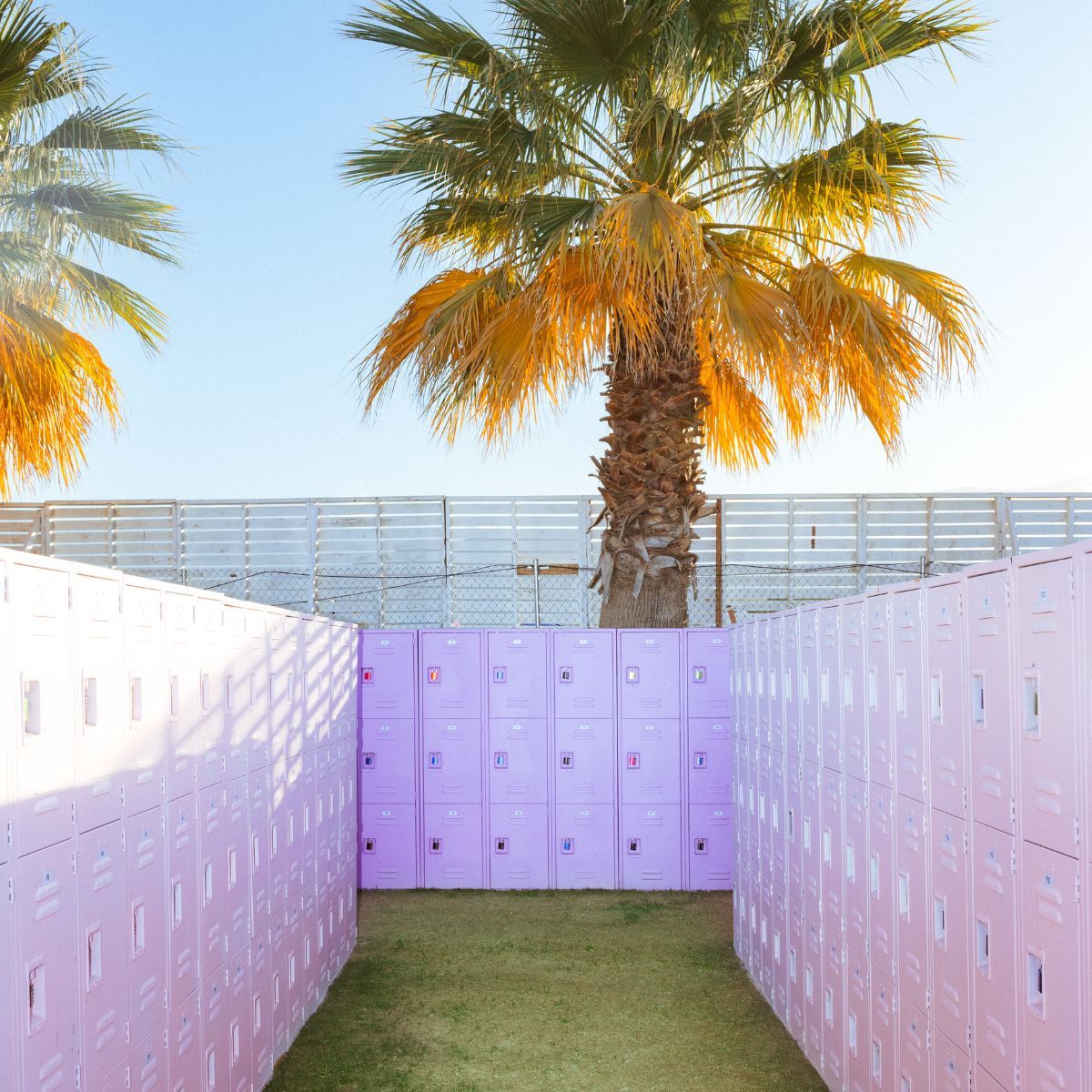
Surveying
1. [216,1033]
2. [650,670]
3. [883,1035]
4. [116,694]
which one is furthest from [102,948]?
[650,670]

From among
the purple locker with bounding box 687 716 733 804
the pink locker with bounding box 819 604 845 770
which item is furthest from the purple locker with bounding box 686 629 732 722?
the pink locker with bounding box 819 604 845 770

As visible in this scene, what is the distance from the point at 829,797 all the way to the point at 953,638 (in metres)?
1.57

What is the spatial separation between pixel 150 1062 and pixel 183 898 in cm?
Answer: 49

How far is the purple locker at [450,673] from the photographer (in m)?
7.73

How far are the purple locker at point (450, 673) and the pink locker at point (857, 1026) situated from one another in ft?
13.3

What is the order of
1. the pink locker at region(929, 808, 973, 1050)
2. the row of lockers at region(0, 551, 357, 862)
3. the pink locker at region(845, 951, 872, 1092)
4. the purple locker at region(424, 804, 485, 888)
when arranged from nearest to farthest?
1. the row of lockers at region(0, 551, 357, 862)
2. the pink locker at region(929, 808, 973, 1050)
3. the pink locker at region(845, 951, 872, 1092)
4. the purple locker at region(424, 804, 485, 888)

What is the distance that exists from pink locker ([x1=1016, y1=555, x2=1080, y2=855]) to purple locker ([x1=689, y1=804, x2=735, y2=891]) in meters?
5.24

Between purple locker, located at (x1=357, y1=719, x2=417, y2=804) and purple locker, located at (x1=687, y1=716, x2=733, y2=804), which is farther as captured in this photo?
purple locker, located at (x1=357, y1=719, x2=417, y2=804)

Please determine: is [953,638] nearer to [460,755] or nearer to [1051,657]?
[1051,657]

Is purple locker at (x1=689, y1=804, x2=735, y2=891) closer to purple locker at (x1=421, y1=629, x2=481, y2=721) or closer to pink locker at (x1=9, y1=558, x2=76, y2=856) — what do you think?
purple locker at (x1=421, y1=629, x2=481, y2=721)

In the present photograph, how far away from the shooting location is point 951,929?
2.96 meters

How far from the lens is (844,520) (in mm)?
10477

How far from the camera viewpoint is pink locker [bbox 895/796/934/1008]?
319 cm

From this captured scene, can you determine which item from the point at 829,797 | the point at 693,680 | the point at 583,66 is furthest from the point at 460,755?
the point at 583,66
